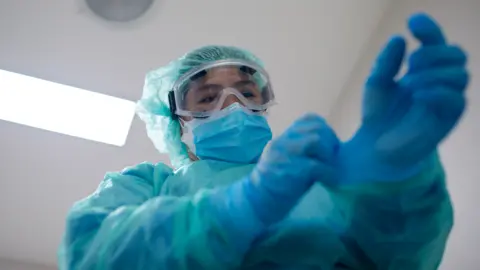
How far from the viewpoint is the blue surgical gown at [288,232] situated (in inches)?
24.8

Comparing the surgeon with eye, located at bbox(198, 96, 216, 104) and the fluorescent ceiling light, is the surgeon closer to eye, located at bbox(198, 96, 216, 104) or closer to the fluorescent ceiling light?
eye, located at bbox(198, 96, 216, 104)

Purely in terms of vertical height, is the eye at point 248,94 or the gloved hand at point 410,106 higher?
the gloved hand at point 410,106

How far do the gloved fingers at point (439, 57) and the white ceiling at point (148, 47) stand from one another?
0.98 metres

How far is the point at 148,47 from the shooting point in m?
1.56

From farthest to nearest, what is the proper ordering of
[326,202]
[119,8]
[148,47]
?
[148,47], [119,8], [326,202]

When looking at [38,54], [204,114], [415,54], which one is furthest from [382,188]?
[38,54]

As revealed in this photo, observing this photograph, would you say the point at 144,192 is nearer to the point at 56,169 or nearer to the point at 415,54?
the point at 415,54

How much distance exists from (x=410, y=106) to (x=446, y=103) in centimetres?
4

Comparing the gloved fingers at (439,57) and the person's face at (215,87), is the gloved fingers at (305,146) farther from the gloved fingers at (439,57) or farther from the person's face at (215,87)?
the person's face at (215,87)

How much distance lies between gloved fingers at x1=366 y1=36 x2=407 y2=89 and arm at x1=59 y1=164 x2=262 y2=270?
0.20 metres

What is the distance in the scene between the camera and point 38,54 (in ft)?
5.08

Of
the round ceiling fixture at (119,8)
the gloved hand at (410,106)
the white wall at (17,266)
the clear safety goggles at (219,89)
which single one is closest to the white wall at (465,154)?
the clear safety goggles at (219,89)

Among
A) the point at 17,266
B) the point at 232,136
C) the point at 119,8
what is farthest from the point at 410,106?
the point at 17,266

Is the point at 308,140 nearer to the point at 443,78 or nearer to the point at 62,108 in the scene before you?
the point at 443,78
